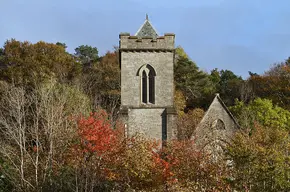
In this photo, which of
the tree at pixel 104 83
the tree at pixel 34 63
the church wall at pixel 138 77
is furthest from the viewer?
the tree at pixel 104 83

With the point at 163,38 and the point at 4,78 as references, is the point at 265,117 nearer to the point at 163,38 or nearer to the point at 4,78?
the point at 163,38

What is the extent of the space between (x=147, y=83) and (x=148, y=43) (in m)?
2.19

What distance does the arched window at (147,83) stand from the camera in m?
20.5

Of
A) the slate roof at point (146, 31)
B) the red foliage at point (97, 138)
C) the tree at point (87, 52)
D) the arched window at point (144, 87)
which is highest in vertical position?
the tree at point (87, 52)

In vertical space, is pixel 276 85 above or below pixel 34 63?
below

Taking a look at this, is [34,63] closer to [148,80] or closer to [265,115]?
[148,80]

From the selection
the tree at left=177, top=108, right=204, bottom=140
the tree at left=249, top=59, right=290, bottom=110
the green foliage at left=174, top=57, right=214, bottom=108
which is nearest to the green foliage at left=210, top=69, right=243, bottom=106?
the tree at left=249, top=59, right=290, bottom=110

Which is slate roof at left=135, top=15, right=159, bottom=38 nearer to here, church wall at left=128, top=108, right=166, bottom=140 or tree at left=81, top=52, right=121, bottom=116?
church wall at left=128, top=108, right=166, bottom=140

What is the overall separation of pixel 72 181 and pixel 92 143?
6.89 feet

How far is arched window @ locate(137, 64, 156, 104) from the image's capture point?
20516mm

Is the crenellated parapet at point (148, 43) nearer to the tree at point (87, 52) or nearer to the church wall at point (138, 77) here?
the church wall at point (138, 77)

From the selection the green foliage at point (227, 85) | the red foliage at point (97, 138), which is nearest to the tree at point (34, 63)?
the red foliage at point (97, 138)

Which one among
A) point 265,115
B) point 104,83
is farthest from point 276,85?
point 104,83

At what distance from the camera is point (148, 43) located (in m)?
20.5
